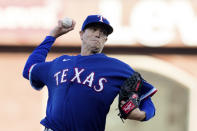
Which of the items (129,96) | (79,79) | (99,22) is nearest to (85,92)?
(79,79)

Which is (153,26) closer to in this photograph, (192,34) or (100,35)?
(192,34)

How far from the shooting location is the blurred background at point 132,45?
10.1 m

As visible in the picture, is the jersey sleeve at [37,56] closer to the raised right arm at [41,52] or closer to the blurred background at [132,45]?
the raised right arm at [41,52]

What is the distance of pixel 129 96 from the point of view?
12.3 ft

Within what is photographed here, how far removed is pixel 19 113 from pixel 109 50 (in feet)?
7.64

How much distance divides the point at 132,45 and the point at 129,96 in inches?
257

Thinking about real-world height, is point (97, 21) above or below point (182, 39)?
above

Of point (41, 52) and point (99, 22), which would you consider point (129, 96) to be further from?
point (41, 52)

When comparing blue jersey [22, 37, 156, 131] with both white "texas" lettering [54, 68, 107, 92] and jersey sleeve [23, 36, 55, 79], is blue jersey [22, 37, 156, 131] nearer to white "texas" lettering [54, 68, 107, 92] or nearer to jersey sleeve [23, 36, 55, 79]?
white "texas" lettering [54, 68, 107, 92]

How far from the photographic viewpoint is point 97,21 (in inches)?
159

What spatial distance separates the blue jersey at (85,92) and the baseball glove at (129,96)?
0.22ft

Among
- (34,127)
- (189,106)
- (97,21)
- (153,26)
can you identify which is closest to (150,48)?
(153,26)

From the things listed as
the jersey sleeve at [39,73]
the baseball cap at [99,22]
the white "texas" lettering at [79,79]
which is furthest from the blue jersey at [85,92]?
the baseball cap at [99,22]

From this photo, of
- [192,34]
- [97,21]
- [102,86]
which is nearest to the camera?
[102,86]
